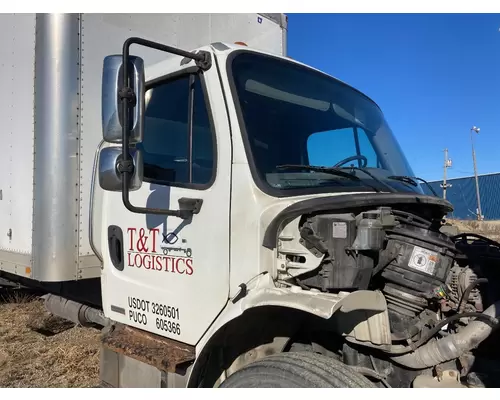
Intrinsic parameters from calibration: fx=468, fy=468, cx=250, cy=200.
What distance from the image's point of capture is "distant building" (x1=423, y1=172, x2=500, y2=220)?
4200 cm

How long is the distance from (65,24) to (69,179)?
1211 millimetres

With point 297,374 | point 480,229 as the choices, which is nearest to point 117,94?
point 297,374

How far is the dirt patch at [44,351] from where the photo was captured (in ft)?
14.4

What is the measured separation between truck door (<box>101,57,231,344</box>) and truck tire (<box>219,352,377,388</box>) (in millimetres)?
382

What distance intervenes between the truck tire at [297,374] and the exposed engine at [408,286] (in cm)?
27

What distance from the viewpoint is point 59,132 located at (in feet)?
11.9

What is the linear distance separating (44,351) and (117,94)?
378cm

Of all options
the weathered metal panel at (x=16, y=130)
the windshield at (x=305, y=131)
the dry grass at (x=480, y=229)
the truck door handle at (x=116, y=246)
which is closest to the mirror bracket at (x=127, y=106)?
the windshield at (x=305, y=131)

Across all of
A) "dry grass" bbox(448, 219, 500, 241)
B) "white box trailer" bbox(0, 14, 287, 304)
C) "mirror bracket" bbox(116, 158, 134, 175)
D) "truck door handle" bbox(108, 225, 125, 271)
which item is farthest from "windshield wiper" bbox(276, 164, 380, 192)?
"dry grass" bbox(448, 219, 500, 241)

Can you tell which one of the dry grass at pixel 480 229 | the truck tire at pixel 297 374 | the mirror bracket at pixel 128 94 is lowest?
the dry grass at pixel 480 229

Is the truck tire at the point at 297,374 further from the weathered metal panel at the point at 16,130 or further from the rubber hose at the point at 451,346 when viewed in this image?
the weathered metal panel at the point at 16,130

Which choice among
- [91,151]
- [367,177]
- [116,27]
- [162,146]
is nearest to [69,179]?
[91,151]

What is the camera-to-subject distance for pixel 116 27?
3943 mm

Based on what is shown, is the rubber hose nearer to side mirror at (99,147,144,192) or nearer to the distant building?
side mirror at (99,147,144,192)
